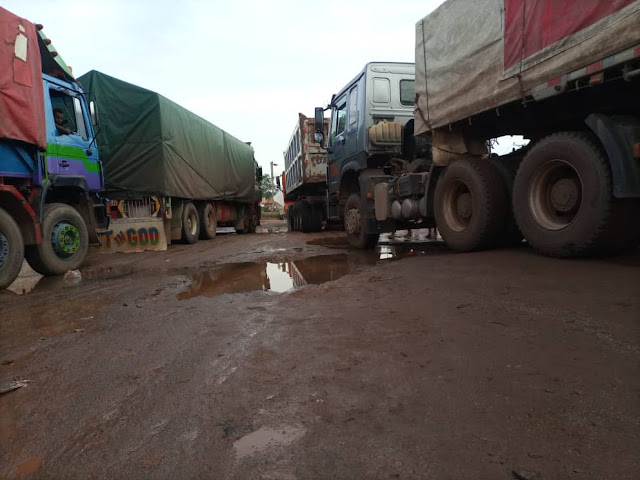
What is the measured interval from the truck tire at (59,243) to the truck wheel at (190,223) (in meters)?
3.33

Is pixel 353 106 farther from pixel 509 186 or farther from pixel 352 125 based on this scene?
pixel 509 186

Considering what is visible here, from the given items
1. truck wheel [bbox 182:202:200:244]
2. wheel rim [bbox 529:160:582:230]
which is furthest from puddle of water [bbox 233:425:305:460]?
truck wheel [bbox 182:202:200:244]

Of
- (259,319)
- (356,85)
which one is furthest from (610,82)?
(356,85)

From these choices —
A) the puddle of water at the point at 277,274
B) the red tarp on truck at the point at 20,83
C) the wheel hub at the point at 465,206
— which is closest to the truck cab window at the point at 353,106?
the puddle of water at the point at 277,274

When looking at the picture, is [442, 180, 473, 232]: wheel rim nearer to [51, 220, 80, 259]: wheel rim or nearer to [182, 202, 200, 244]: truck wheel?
[51, 220, 80, 259]: wheel rim

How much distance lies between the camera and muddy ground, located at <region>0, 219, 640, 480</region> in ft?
4.12

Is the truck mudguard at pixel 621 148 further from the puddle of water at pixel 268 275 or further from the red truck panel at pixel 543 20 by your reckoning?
the puddle of water at pixel 268 275

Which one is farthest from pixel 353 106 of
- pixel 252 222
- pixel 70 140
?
pixel 252 222

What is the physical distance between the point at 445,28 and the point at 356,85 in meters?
2.51

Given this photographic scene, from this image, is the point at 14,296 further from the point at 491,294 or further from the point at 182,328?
the point at 491,294

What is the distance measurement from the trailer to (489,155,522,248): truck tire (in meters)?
0.01

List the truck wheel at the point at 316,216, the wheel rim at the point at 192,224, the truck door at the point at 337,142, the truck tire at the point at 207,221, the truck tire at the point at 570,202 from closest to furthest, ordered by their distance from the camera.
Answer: the truck tire at the point at 570,202 → the truck door at the point at 337,142 → the wheel rim at the point at 192,224 → the truck tire at the point at 207,221 → the truck wheel at the point at 316,216

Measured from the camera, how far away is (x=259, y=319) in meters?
2.87

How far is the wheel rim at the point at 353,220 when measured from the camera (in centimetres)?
716
